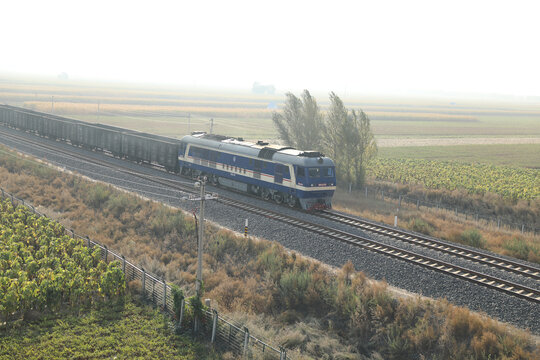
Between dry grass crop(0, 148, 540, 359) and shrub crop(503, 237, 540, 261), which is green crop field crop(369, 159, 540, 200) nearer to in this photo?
shrub crop(503, 237, 540, 261)

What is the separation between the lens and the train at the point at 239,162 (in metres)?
33.3

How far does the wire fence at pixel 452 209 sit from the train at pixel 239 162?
978cm

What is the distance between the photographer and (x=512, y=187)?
164ft

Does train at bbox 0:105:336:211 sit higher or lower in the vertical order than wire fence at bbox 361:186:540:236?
higher

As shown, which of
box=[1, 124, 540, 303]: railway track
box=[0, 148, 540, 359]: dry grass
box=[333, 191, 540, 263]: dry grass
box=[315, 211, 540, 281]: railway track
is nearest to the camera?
box=[0, 148, 540, 359]: dry grass

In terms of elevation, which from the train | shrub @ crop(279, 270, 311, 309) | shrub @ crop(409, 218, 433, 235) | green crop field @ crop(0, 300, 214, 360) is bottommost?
green crop field @ crop(0, 300, 214, 360)

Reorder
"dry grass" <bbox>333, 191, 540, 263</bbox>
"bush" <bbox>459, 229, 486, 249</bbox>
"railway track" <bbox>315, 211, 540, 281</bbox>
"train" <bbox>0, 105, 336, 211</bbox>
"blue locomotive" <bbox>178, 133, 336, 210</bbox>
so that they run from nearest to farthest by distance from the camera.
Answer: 1. "railway track" <bbox>315, 211, 540, 281</bbox>
2. "dry grass" <bbox>333, 191, 540, 263</bbox>
3. "bush" <bbox>459, 229, 486, 249</bbox>
4. "blue locomotive" <bbox>178, 133, 336, 210</bbox>
5. "train" <bbox>0, 105, 336, 211</bbox>

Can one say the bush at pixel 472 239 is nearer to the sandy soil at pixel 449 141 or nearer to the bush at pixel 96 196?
the bush at pixel 96 196

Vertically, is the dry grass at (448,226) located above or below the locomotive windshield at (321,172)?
below

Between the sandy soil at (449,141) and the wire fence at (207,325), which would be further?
the sandy soil at (449,141)

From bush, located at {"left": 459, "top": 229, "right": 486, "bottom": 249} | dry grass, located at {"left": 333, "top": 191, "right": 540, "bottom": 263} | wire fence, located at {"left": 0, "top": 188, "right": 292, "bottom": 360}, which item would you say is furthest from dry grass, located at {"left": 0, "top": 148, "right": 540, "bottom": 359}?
dry grass, located at {"left": 333, "top": 191, "right": 540, "bottom": 263}

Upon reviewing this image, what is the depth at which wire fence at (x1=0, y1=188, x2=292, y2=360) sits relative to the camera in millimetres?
16891

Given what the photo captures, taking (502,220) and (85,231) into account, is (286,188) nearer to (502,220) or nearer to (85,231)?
(85,231)

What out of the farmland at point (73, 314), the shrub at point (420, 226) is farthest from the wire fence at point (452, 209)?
the farmland at point (73, 314)
